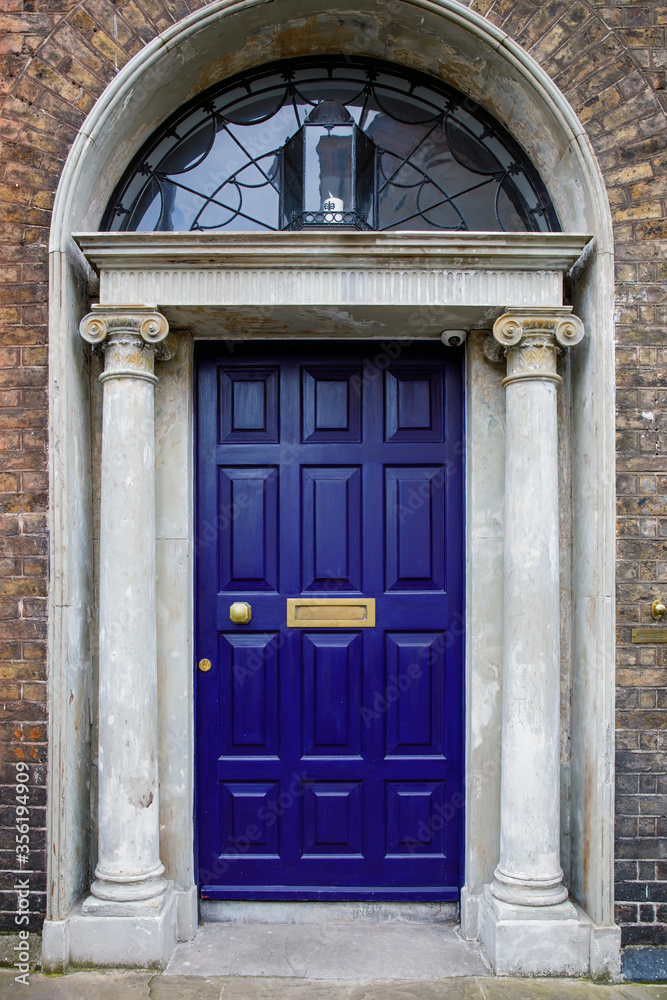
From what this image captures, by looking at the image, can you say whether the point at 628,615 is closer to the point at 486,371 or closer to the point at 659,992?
the point at 486,371

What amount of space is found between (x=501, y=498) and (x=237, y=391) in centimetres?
135

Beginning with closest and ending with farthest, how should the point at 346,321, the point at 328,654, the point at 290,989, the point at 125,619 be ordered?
the point at 290,989, the point at 125,619, the point at 346,321, the point at 328,654

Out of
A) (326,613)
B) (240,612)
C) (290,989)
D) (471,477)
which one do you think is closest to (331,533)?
(326,613)

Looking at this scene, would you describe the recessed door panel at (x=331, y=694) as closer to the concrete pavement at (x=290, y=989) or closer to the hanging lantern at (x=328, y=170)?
the concrete pavement at (x=290, y=989)

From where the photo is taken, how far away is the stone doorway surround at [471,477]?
2.88m

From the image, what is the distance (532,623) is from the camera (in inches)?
115

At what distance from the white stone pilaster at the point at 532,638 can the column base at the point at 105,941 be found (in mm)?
1409

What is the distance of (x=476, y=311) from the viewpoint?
3012mm

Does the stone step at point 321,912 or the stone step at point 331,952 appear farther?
the stone step at point 321,912

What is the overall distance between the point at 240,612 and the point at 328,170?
82.7 inches

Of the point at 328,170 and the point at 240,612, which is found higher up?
the point at 328,170

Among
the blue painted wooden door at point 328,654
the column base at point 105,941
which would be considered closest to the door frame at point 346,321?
the blue painted wooden door at point 328,654

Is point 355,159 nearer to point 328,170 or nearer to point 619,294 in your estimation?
point 328,170

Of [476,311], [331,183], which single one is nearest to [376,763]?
[476,311]
